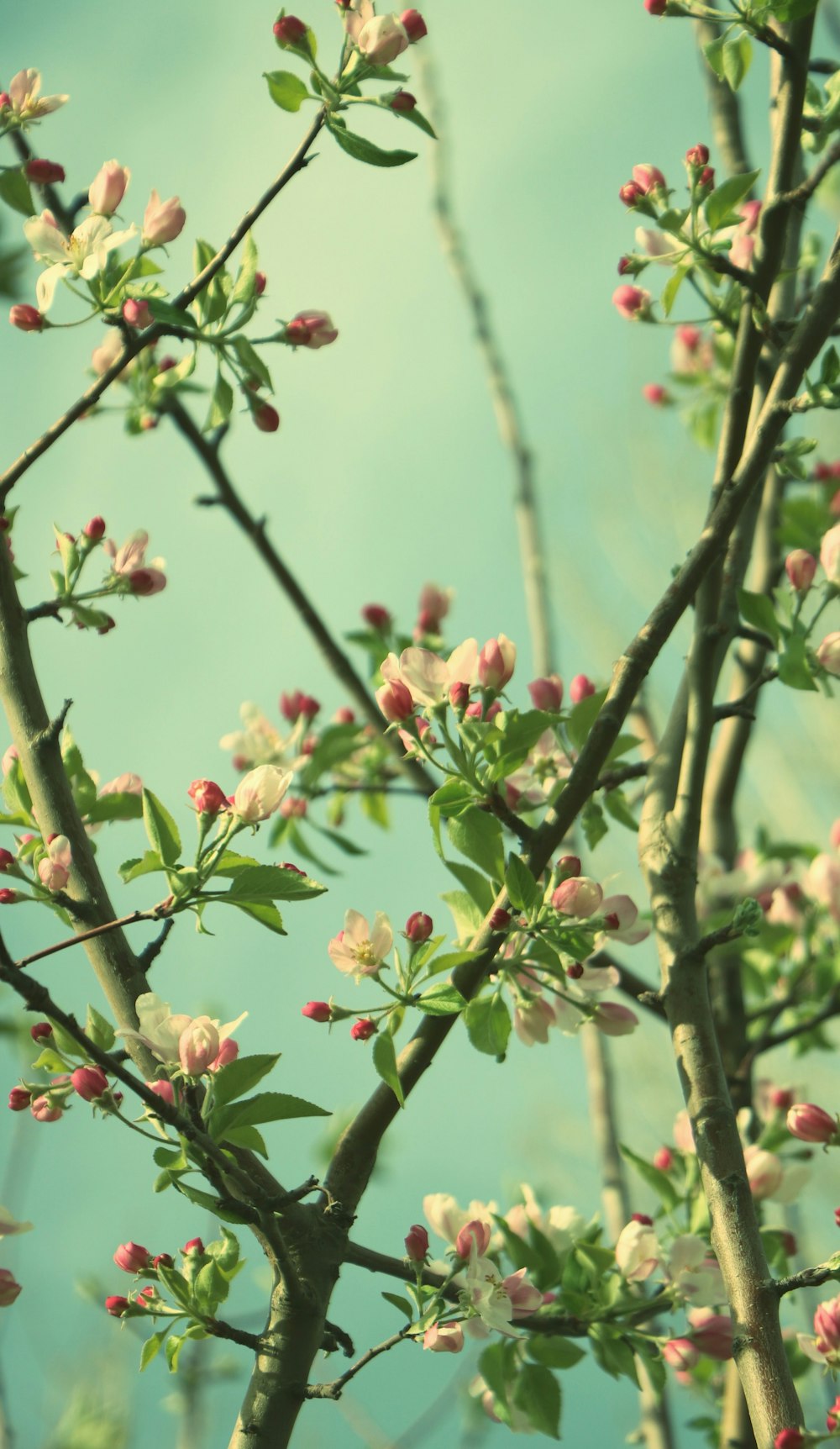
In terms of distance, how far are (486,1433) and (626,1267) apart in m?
0.97

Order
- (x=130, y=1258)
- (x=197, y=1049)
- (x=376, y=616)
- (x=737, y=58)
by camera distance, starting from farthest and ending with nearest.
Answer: (x=376, y=616) < (x=737, y=58) < (x=130, y=1258) < (x=197, y=1049)

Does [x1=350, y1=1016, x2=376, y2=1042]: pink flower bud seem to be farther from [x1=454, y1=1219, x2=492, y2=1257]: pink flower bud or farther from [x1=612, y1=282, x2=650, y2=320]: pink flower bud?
[x1=612, y1=282, x2=650, y2=320]: pink flower bud

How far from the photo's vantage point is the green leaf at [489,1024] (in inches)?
36.0

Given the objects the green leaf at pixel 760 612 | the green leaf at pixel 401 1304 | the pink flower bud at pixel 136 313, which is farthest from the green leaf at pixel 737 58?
the green leaf at pixel 401 1304

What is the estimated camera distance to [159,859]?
833mm

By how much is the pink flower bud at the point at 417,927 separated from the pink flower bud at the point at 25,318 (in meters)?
0.58

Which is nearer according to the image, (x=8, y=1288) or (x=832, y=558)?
(x=8, y=1288)

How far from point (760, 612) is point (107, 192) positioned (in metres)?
0.64

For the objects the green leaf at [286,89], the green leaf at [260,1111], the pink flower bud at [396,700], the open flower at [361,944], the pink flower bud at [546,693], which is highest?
the green leaf at [286,89]

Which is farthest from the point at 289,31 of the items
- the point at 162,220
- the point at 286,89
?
the point at 162,220

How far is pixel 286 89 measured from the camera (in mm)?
962

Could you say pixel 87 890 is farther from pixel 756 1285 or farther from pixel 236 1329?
pixel 756 1285

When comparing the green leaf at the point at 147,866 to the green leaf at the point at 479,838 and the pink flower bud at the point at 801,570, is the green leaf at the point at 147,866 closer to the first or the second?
the green leaf at the point at 479,838

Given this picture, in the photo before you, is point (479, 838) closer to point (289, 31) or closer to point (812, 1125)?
point (812, 1125)
